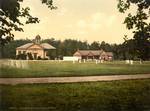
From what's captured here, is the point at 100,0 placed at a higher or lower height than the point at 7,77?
higher

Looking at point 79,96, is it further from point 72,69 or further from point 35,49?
point 35,49

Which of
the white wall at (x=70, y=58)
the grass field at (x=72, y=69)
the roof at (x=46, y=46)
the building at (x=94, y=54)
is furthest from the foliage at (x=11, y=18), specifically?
the building at (x=94, y=54)

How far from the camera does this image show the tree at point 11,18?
6570 millimetres

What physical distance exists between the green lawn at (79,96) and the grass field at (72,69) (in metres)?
0.25

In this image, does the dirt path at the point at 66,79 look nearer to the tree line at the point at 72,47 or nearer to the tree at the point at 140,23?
the tree line at the point at 72,47

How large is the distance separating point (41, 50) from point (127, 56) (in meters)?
2.01

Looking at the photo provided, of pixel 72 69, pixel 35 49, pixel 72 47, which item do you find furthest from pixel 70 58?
pixel 35 49

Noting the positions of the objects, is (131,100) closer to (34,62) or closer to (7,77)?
(34,62)

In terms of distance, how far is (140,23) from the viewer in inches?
297

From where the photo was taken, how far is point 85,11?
697 cm

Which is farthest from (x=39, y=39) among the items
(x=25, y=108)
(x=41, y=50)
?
(x=25, y=108)

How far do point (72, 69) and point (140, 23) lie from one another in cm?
184

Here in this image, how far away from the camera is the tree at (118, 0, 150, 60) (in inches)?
287

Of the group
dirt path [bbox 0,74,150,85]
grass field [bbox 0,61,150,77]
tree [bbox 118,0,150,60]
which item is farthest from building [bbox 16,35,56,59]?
tree [bbox 118,0,150,60]
